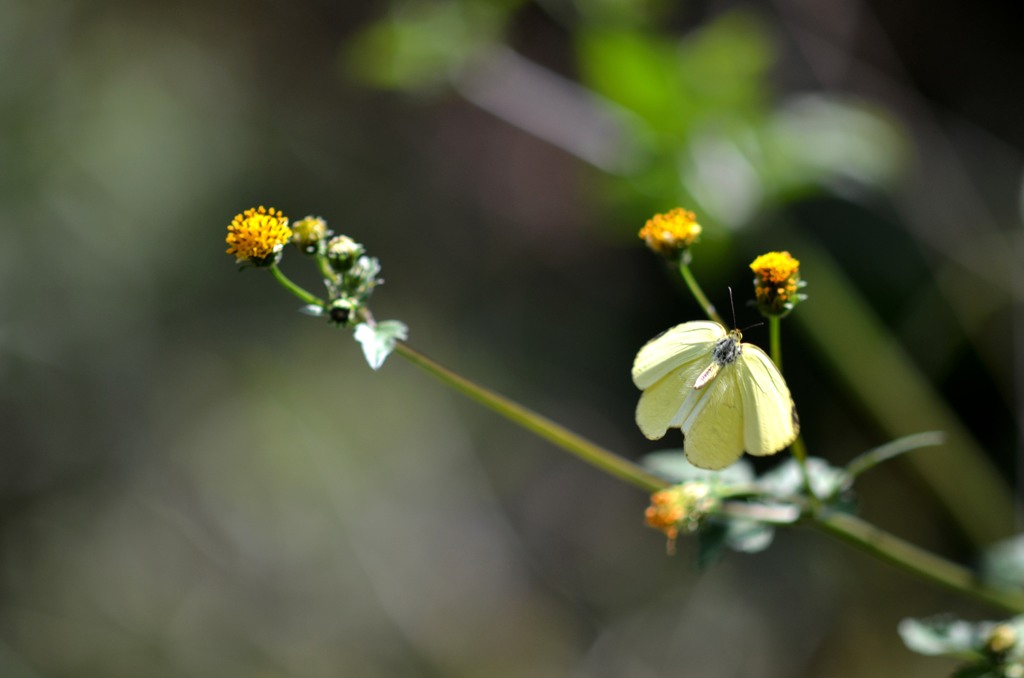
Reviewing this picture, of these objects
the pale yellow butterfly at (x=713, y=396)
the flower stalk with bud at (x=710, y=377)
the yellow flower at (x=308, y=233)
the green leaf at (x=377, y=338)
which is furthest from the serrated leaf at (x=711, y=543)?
the yellow flower at (x=308, y=233)

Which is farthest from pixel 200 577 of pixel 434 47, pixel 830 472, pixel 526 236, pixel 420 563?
pixel 830 472

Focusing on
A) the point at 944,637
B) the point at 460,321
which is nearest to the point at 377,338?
the point at 944,637

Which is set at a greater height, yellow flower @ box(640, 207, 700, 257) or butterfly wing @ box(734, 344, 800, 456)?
yellow flower @ box(640, 207, 700, 257)

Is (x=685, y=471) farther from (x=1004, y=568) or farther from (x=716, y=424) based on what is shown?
(x=1004, y=568)

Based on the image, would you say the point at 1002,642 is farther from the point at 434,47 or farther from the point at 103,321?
the point at 103,321

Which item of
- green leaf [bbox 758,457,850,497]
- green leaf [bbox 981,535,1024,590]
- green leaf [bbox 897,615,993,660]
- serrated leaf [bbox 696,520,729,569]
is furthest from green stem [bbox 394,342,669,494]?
green leaf [bbox 981,535,1024,590]

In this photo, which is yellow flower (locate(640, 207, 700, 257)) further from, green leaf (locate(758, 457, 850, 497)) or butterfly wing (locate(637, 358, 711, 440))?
green leaf (locate(758, 457, 850, 497))
